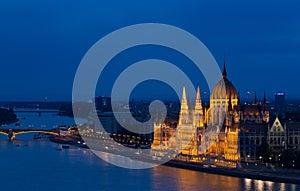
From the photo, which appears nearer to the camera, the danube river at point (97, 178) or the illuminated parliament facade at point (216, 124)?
the danube river at point (97, 178)

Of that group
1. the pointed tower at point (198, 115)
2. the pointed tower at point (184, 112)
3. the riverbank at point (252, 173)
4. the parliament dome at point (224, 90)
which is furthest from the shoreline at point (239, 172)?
the parliament dome at point (224, 90)

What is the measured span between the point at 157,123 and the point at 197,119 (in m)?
2.22

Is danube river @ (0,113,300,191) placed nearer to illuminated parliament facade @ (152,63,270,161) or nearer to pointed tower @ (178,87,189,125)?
illuminated parliament facade @ (152,63,270,161)

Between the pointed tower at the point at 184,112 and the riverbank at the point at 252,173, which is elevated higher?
the pointed tower at the point at 184,112

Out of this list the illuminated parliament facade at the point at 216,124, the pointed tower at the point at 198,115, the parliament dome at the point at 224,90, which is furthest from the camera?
the pointed tower at the point at 198,115

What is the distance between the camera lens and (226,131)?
1753cm

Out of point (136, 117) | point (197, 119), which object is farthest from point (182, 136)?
point (136, 117)

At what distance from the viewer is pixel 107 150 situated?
20.5 meters

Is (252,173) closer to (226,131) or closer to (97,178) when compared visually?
(97,178)

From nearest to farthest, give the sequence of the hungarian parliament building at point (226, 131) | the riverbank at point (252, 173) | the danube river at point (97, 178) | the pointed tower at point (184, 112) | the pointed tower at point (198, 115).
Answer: the danube river at point (97, 178) < the riverbank at point (252, 173) < the hungarian parliament building at point (226, 131) < the pointed tower at point (198, 115) < the pointed tower at point (184, 112)

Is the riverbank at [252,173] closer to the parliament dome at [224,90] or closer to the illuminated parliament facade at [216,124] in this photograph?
the illuminated parliament facade at [216,124]

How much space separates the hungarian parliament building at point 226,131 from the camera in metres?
17.0

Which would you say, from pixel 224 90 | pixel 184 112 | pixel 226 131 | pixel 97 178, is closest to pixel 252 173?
pixel 97 178

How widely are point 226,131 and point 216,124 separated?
1139 millimetres
